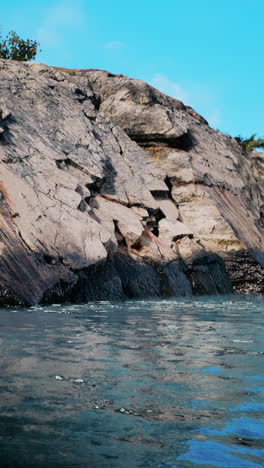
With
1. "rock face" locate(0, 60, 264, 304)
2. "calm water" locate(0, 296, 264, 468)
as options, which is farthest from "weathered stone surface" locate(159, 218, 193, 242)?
"calm water" locate(0, 296, 264, 468)

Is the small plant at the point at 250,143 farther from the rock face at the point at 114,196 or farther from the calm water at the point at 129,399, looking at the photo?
the calm water at the point at 129,399

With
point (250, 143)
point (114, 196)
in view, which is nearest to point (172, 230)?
point (114, 196)

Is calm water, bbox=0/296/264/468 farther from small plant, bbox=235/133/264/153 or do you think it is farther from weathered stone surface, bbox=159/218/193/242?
small plant, bbox=235/133/264/153

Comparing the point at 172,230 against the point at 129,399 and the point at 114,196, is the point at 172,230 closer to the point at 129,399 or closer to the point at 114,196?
the point at 114,196

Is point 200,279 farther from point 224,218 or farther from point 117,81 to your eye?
point 117,81

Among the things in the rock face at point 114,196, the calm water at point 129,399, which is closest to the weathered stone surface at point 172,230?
the rock face at point 114,196

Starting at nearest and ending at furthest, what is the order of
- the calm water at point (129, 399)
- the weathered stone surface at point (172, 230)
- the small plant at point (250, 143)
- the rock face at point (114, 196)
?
the calm water at point (129, 399) → the rock face at point (114, 196) → the weathered stone surface at point (172, 230) → the small plant at point (250, 143)

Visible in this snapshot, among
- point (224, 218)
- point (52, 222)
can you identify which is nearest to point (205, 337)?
point (52, 222)

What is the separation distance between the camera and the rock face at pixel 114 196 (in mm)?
16578

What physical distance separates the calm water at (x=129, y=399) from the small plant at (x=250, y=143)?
30.6 m

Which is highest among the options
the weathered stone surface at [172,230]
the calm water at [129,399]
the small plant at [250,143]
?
the small plant at [250,143]

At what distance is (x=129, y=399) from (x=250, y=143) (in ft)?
115

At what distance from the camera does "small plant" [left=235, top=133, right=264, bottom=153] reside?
38094mm

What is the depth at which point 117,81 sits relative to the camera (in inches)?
1228
